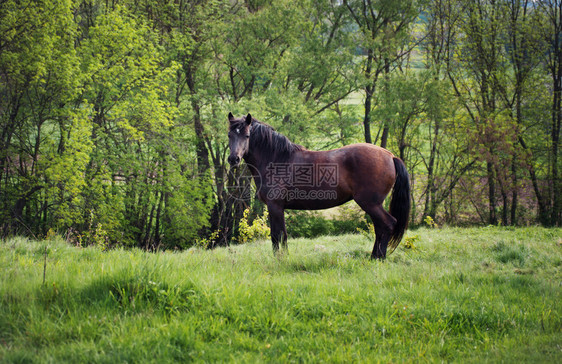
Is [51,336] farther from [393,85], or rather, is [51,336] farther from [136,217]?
[393,85]

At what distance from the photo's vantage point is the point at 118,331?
3119 millimetres

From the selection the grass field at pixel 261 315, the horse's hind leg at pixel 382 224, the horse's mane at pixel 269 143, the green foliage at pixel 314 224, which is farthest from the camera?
the green foliage at pixel 314 224

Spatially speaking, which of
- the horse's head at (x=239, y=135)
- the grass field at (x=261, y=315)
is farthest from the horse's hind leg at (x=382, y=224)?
the horse's head at (x=239, y=135)

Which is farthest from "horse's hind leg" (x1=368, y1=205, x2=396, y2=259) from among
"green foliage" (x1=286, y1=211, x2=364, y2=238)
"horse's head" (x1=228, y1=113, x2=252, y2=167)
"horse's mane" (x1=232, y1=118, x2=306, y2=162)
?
"green foliage" (x1=286, y1=211, x2=364, y2=238)

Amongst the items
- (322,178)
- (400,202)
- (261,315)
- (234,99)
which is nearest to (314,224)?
(234,99)

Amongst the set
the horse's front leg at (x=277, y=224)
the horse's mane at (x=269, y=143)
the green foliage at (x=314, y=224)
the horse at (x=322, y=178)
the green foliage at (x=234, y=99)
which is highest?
the green foliage at (x=234, y=99)

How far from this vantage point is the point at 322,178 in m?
6.45

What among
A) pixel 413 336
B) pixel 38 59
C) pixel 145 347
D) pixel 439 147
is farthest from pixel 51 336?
pixel 439 147

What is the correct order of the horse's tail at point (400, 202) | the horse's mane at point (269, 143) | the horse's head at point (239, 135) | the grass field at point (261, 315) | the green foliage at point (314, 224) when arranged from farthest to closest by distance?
1. the green foliage at point (314, 224)
2. the horse's mane at point (269, 143)
3. the horse's tail at point (400, 202)
4. the horse's head at point (239, 135)
5. the grass field at point (261, 315)

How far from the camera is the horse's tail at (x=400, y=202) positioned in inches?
254

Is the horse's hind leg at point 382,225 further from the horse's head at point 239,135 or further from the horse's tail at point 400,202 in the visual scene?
the horse's head at point 239,135

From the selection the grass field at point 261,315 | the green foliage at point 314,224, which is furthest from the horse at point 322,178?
the green foliage at point 314,224

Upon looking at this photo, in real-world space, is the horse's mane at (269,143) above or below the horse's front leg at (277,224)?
above

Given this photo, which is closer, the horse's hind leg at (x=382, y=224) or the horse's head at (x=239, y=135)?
the horse's head at (x=239, y=135)
